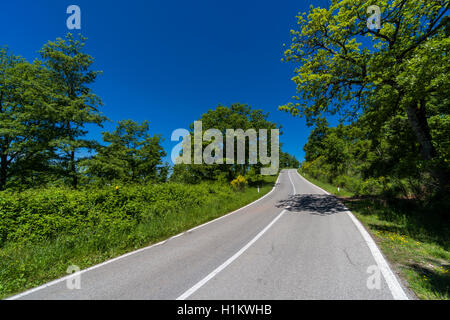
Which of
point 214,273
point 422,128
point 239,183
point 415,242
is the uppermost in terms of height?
point 422,128

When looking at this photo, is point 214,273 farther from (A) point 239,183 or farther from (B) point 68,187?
(A) point 239,183

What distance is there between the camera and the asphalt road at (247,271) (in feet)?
8.92

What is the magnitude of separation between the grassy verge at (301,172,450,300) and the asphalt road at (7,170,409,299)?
0.33m

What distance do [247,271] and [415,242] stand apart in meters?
5.41

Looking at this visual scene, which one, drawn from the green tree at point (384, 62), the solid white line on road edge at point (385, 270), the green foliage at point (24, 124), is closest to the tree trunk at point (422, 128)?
the green tree at point (384, 62)

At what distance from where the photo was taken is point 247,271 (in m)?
3.40

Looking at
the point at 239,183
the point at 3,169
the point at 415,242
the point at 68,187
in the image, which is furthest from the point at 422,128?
the point at 3,169

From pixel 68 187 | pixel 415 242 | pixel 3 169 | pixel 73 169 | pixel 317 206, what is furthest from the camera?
pixel 73 169

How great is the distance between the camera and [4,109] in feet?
36.3

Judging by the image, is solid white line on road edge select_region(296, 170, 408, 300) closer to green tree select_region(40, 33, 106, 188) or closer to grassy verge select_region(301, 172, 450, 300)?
grassy verge select_region(301, 172, 450, 300)

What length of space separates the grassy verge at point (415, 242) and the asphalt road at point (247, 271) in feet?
1.07

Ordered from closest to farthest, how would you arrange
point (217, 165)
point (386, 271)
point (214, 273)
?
point (386, 271)
point (214, 273)
point (217, 165)
